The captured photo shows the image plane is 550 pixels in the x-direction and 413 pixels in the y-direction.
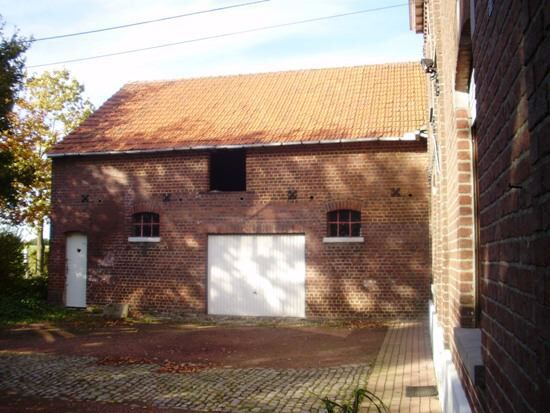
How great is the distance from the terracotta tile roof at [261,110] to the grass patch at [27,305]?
4.84 metres

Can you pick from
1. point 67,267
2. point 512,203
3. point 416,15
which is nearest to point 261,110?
point 416,15

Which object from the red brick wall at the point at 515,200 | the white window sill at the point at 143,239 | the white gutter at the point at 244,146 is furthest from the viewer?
the white window sill at the point at 143,239

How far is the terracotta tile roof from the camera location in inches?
675

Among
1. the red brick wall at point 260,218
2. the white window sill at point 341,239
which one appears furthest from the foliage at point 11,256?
the white window sill at point 341,239

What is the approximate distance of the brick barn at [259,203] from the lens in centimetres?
1612

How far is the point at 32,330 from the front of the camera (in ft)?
50.4

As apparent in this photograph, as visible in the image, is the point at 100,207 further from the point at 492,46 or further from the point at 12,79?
the point at 492,46

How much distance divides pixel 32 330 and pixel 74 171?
5.87 metres

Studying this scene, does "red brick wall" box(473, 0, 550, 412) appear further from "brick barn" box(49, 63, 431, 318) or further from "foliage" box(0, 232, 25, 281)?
"foliage" box(0, 232, 25, 281)

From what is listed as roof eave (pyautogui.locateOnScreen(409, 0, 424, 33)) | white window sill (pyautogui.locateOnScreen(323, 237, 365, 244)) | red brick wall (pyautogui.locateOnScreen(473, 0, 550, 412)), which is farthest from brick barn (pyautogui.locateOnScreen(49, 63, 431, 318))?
red brick wall (pyautogui.locateOnScreen(473, 0, 550, 412))

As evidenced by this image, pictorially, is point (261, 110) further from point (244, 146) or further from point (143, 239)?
point (143, 239)

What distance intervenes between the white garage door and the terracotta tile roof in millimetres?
3020

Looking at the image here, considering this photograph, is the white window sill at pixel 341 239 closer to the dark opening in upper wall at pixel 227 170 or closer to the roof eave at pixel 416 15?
the dark opening in upper wall at pixel 227 170

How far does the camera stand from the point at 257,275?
1716 cm
